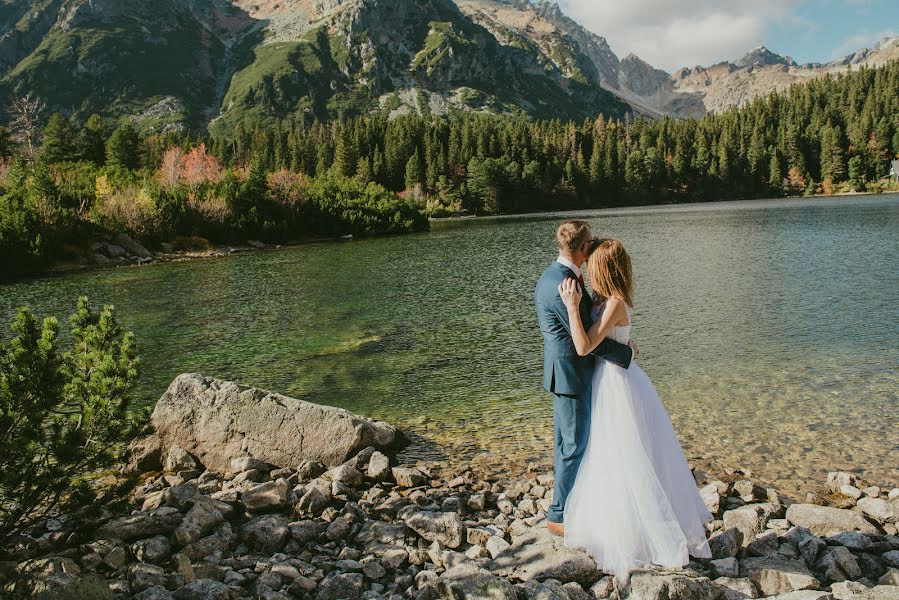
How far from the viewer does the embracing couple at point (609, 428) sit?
21.4 ft

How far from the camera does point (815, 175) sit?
179m

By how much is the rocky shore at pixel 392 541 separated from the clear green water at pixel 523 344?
6.13 feet

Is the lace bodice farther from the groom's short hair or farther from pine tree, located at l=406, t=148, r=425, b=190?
pine tree, located at l=406, t=148, r=425, b=190

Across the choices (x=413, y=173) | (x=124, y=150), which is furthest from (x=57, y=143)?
(x=413, y=173)

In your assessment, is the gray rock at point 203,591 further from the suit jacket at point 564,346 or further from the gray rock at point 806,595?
the gray rock at point 806,595

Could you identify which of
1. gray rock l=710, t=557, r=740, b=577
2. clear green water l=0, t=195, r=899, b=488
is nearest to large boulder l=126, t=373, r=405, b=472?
clear green water l=0, t=195, r=899, b=488

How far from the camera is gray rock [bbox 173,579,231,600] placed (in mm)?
5848

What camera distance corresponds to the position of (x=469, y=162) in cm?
15200

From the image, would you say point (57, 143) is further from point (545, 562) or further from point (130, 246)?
point (545, 562)

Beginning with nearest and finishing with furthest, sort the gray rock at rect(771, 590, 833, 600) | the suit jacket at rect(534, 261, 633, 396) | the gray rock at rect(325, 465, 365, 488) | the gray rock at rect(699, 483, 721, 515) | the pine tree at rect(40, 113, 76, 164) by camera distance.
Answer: the gray rock at rect(771, 590, 833, 600), the suit jacket at rect(534, 261, 633, 396), the gray rock at rect(699, 483, 721, 515), the gray rock at rect(325, 465, 365, 488), the pine tree at rect(40, 113, 76, 164)

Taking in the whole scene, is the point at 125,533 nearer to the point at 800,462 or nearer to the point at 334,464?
the point at 334,464

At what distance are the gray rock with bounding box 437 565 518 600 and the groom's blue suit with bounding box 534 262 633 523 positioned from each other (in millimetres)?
1632

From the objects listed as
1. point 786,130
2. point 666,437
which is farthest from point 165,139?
point 666,437

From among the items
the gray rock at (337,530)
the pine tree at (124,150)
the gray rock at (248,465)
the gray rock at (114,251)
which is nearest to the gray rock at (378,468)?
the gray rock at (248,465)
